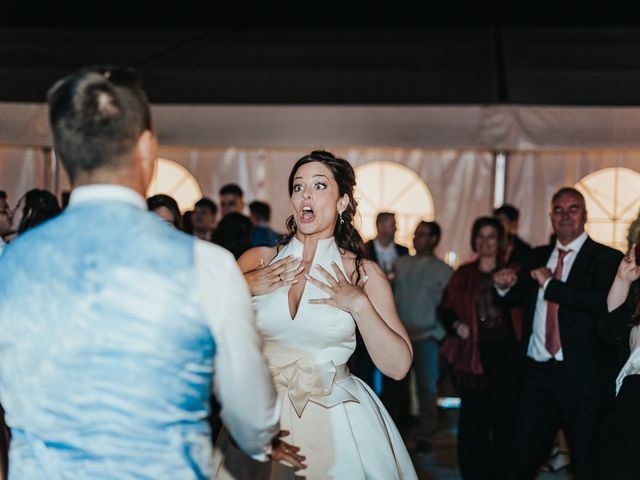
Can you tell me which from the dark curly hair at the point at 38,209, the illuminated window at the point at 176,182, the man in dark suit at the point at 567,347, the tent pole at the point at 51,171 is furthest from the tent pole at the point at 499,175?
the dark curly hair at the point at 38,209

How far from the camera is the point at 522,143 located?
8891 mm

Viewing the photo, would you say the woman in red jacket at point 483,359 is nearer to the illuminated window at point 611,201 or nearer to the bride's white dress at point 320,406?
the bride's white dress at point 320,406

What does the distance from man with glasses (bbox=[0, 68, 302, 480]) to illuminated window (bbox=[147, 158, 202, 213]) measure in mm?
8823

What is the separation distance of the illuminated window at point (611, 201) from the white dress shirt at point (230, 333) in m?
8.97

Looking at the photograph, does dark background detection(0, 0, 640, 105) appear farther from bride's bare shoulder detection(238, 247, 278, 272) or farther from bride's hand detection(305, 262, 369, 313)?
bride's hand detection(305, 262, 369, 313)

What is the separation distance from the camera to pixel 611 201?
35.7ft

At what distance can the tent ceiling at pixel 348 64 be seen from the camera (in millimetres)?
9523

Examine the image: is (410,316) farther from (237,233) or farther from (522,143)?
(237,233)

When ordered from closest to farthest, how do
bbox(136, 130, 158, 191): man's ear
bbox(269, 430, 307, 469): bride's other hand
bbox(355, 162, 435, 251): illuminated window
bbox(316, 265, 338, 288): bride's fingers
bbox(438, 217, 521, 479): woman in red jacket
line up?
1. bbox(136, 130, 158, 191): man's ear
2. bbox(269, 430, 307, 469): bride's other hand
3. bbox(316, 265, 338, 288): bride's fingers
4. bbox(438, 217, 521, 479): woman in red jacket
5. bbox(355, 162, 435, 251): illuminated window

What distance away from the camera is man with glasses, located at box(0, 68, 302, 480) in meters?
2.25

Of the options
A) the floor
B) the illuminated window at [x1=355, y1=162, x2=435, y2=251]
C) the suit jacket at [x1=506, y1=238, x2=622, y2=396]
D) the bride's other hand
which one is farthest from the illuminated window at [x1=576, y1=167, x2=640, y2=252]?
the bride's other hand

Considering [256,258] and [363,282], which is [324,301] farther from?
[256,258]

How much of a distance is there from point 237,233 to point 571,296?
2384 millimetres

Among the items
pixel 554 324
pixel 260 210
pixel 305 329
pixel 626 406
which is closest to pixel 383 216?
pixel 260 210
